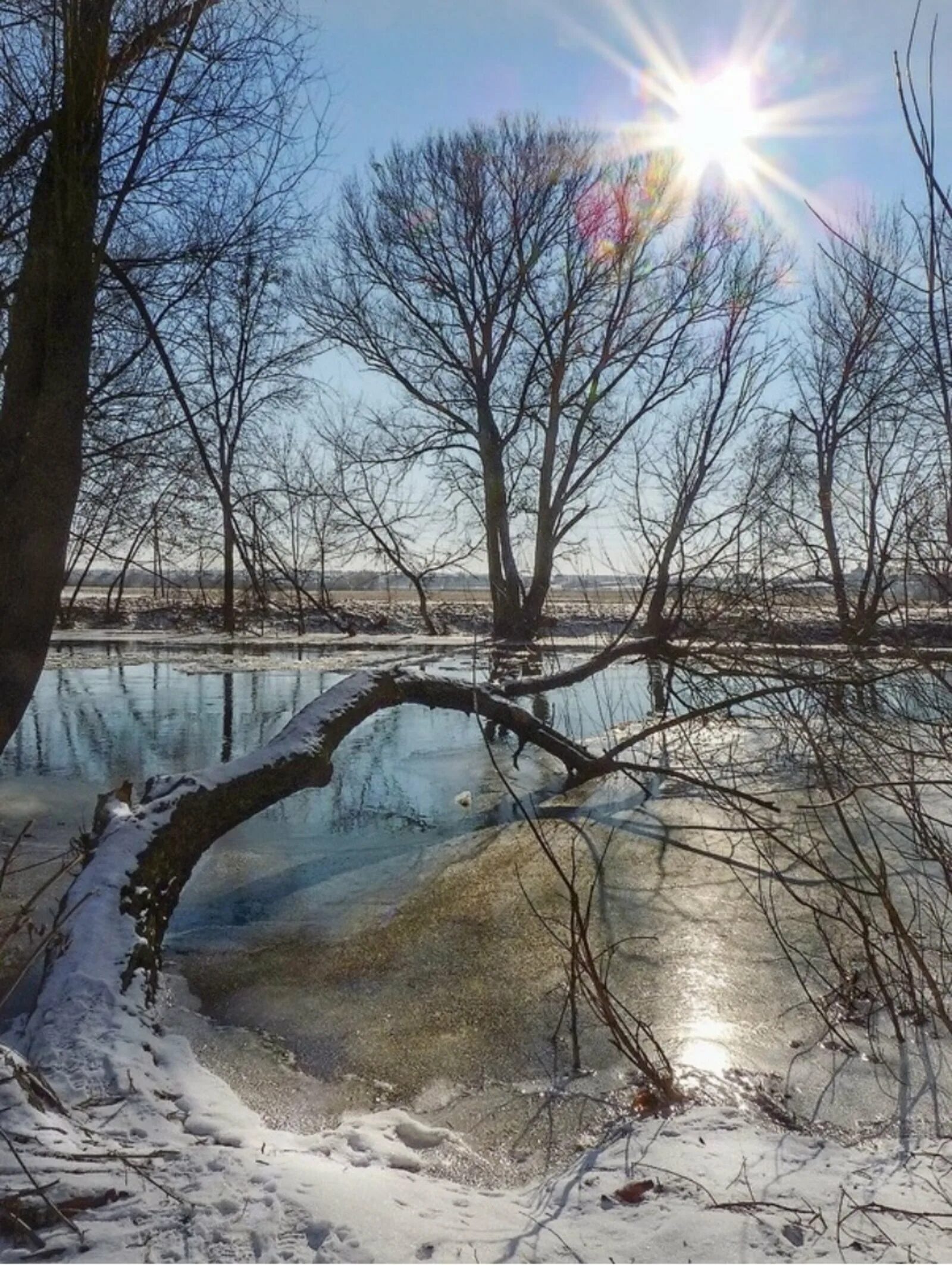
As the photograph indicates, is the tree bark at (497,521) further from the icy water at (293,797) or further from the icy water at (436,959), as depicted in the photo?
the icy water at (436,959)

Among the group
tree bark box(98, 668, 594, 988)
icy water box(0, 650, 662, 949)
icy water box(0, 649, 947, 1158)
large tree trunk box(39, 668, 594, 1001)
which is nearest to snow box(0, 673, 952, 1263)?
icy water box(0, 649, 947, 1158)

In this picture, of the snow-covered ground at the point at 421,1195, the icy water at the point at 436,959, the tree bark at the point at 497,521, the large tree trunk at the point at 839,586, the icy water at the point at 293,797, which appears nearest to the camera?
the snow-covered ground at the point at 421,1195

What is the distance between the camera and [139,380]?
27.8 ft

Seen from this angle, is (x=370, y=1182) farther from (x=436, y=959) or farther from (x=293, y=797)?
(x=293, y=797)

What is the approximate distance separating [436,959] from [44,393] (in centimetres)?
292

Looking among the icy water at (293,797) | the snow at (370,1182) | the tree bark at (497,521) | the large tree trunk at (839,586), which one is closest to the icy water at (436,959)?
the icy water at (293,797)

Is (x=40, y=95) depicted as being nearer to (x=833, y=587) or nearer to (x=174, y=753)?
(x=833, y=587)

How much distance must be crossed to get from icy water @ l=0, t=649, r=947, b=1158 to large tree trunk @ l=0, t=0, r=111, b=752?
159 centimetres

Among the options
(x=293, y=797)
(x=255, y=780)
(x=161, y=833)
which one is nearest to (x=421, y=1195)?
(x=161, y=833)

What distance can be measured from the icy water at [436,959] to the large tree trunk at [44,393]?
159 cm

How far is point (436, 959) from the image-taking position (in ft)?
13.9

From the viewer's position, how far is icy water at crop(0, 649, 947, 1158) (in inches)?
124

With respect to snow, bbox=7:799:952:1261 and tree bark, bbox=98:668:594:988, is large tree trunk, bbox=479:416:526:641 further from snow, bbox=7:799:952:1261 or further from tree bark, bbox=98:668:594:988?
snow, bbox=7:799:952:1261

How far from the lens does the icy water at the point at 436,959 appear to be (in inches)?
124
